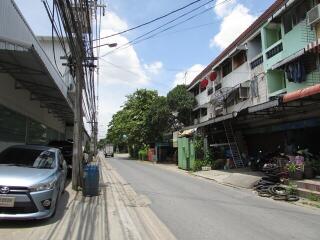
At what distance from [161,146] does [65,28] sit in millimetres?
42943

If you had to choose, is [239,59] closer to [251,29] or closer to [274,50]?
[251,29]

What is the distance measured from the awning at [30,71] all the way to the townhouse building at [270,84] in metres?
9.83

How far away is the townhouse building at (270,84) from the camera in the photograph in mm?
19859

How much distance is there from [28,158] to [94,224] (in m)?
2.98

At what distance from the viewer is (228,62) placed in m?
Answer: 32.8

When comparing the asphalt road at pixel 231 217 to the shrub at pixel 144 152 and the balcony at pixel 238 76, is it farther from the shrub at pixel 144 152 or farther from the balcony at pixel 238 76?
the shrub at pixel 144 152

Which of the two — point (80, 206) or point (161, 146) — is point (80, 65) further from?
point (161, 146)

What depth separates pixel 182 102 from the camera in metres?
45.6

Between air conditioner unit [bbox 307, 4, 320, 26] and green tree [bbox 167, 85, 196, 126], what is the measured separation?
1017 inches

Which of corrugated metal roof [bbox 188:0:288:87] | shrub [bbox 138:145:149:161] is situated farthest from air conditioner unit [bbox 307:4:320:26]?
shrub [bbox 138:145:149:161]

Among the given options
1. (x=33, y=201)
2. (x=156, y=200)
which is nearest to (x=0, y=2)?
(x=33, y=201)

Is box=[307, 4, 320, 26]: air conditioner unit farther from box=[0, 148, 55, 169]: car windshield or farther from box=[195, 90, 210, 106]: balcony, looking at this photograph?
box=[195, 90, 210, 106]: balcony

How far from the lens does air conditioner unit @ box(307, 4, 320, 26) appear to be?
61.5 feet

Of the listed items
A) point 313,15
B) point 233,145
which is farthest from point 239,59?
point 313,15
